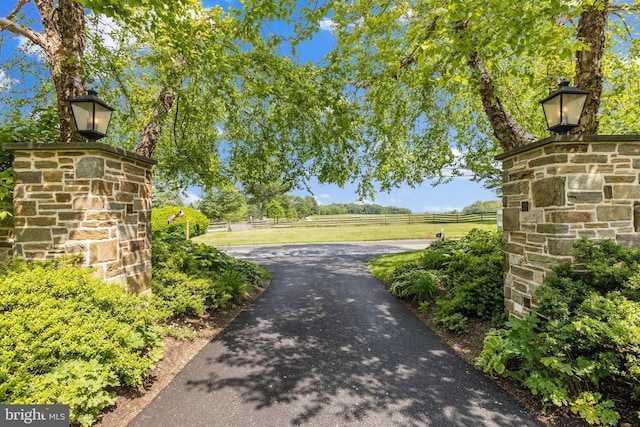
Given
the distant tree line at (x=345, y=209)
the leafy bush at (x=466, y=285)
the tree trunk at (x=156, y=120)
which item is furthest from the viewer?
the distant tree line at (x=345, y=209)

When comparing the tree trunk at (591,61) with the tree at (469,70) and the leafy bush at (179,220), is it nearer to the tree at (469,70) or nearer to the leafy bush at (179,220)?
the tree at (469,70)

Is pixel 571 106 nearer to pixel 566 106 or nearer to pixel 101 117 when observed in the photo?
pixel 566 106

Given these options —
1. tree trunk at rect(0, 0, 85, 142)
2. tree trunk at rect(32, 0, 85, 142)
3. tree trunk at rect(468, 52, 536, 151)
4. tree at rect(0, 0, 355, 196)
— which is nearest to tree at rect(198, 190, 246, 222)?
tree at rect(0, 0, 355, 196)

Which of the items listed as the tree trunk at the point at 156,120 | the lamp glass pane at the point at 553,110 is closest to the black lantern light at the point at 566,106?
the lamp glass pane at the point at 553,110

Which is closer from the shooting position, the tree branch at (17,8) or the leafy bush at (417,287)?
the leafy bush at (417,287)

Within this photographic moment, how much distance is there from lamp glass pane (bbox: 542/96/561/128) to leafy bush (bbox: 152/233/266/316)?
17.9 feet

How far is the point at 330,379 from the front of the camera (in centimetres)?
307

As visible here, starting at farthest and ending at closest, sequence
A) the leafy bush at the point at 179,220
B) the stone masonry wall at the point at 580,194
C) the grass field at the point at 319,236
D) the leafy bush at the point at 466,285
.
Result: the grass field at the point at 319,236
the leafy bush at the point at 179,220
the leafy bush at the point at 466,285
the stone masonry wall at the point at 580,194

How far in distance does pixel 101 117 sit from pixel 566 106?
583cm

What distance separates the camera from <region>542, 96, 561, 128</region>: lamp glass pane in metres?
3.44

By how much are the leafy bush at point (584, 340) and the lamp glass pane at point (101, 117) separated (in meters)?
5.47

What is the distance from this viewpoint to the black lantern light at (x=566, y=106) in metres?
3.40

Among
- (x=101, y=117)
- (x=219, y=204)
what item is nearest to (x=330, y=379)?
(x=101, y=117)

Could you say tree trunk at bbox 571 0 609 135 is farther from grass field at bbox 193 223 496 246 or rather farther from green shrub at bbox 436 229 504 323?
grass field at bbox 193 223 496 246
